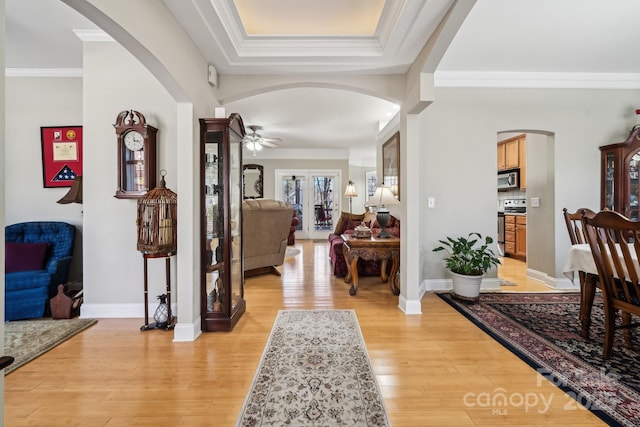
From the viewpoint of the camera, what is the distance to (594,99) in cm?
361

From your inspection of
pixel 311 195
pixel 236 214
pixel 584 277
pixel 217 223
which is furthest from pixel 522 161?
pixel 217 223

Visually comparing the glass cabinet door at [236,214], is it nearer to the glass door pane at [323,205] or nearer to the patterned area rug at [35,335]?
the patterned area rug at [35,335]

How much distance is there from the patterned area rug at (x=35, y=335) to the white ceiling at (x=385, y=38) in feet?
8.72

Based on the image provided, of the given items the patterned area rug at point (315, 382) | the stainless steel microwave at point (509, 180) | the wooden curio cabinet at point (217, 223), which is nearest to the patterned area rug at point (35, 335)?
the wooden curio cabinet at point (217, 223)

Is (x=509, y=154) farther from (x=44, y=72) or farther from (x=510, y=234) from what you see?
(x=44, y=72)

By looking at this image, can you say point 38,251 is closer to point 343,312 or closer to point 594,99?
point 343,312

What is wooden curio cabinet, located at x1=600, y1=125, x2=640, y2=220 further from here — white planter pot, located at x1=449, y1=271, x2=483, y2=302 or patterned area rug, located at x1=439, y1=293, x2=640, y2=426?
white planter pot, located at x1=449, y1=271, x2=483, y2=302

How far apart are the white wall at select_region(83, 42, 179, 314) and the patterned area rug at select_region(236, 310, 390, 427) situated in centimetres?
148

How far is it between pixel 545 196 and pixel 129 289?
16.7 feet

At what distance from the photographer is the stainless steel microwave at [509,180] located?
5492 millimetres

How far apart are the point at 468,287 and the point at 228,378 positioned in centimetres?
260

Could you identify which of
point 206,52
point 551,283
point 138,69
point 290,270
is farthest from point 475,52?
point 290,270

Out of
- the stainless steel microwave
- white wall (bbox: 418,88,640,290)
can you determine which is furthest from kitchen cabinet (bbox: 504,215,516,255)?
white wall (bbox: 418,88,640,290)

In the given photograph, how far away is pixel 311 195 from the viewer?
8.70 metres
